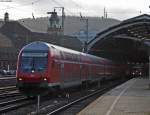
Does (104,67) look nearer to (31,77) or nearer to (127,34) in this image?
(127,34)

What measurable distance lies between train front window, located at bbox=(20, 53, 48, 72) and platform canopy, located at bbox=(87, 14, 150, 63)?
27676 millimetres

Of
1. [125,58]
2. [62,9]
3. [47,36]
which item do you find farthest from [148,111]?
[47,36]

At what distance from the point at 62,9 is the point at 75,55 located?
153 ft

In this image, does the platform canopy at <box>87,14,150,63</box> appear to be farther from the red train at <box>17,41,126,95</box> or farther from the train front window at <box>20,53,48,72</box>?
the train front window at <box>20,53,48,72</box>

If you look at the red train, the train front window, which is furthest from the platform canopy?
the train front window

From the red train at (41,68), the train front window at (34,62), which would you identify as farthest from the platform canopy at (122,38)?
the train front window at (34,62)

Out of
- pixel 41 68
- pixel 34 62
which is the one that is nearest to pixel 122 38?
pixel 34 62

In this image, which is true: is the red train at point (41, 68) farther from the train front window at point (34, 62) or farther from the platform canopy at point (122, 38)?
the platform canopy at point (122, 38)

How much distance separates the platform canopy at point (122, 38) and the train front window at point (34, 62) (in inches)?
1090

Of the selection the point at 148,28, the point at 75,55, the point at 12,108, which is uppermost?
the point at 148,28

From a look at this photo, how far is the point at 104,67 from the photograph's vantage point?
2507 inches

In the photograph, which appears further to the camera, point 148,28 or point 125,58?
point 125,58

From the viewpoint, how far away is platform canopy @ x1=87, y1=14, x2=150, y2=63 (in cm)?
6975

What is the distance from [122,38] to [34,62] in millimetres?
52137
